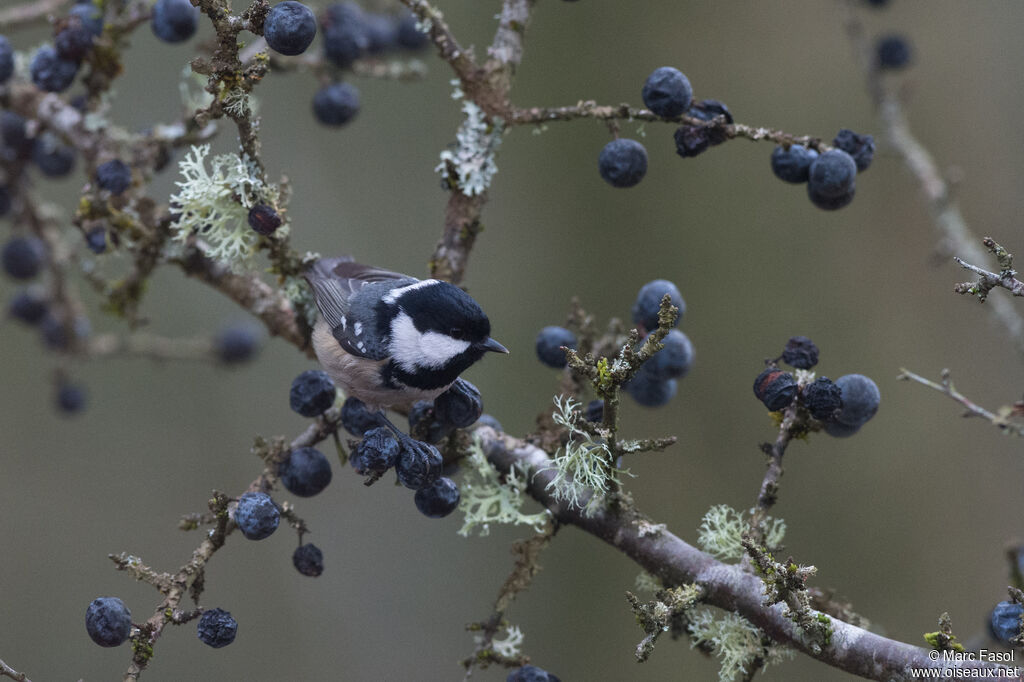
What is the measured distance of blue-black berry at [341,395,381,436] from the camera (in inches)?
78.6

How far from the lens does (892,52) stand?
117 inches

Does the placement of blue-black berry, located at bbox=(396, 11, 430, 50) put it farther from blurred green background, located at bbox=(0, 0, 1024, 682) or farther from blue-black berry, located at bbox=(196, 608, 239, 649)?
blue-black berry, located at bbox=(196, 608, 239, 649)

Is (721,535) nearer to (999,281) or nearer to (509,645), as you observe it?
(509,645)

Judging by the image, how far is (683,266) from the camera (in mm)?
4465

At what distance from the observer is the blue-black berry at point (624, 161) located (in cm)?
201

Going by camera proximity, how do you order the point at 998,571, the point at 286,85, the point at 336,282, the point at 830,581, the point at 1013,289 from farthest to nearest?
the point at 286,85 → the point at 830,581 → the point at 998,571 → the point at 336,282 → the point at 1013,289

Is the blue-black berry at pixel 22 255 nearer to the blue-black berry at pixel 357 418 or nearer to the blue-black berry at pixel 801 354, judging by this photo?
the blue-black berry at pixel 357 418

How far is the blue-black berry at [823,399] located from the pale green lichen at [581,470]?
0.41 m

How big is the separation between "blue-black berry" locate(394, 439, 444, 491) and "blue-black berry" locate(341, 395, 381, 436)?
177mm

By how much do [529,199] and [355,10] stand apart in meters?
2.57

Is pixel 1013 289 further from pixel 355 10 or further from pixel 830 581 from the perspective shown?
pixel 830 581

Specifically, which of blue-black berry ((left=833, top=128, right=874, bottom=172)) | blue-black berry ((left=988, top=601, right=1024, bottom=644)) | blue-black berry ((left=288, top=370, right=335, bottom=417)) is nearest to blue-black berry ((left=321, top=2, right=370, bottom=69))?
blue-black berry ((left=288, top=370, right=335, bottom=417))

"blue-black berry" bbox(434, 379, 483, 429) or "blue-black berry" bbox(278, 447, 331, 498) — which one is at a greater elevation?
"blue-black berry" bbox(434, 379, 483, 429)

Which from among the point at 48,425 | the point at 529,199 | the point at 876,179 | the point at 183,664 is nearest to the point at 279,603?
the point at 183,664
